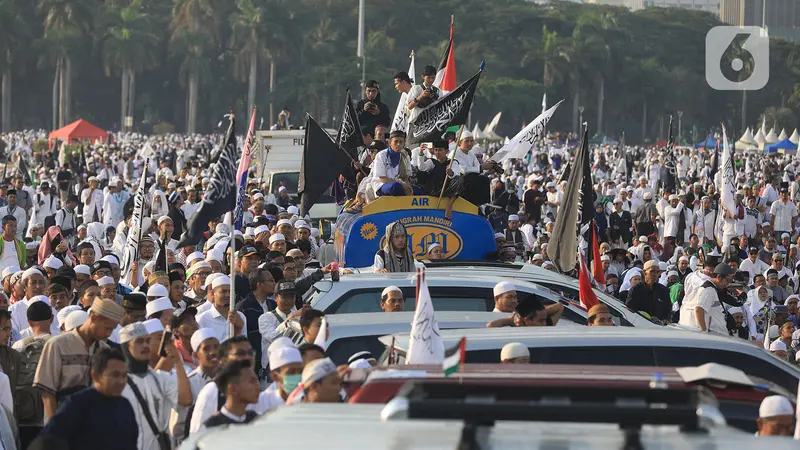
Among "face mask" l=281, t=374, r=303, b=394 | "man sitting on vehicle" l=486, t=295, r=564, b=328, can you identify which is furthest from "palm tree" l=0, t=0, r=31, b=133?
"face mask" l=281, t=374, r=303, b=394

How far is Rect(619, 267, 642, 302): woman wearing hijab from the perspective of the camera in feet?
49.4

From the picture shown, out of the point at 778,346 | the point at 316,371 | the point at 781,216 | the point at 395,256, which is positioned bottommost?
the point at 778,346

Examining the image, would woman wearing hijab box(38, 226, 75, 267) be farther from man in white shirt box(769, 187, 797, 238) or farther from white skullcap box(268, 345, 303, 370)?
man in white shirt box(769, 187, 797, 238)

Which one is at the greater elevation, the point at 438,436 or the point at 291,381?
the point at 438,436

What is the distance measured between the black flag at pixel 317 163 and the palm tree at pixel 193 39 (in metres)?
92.3

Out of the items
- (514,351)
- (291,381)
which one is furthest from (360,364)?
(514,351)

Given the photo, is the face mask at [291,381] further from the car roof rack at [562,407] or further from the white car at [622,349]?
the car roof rack at [562,407]

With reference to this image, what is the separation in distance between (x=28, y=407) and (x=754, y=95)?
127m

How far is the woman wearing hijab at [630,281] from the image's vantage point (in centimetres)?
1506

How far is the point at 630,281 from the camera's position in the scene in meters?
15.5

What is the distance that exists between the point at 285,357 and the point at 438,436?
3.39 metres

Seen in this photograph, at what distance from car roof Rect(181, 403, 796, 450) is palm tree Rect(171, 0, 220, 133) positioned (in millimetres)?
103982

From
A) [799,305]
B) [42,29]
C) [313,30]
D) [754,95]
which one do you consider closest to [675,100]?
[754,95]

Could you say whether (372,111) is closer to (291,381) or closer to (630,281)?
(630,281)
